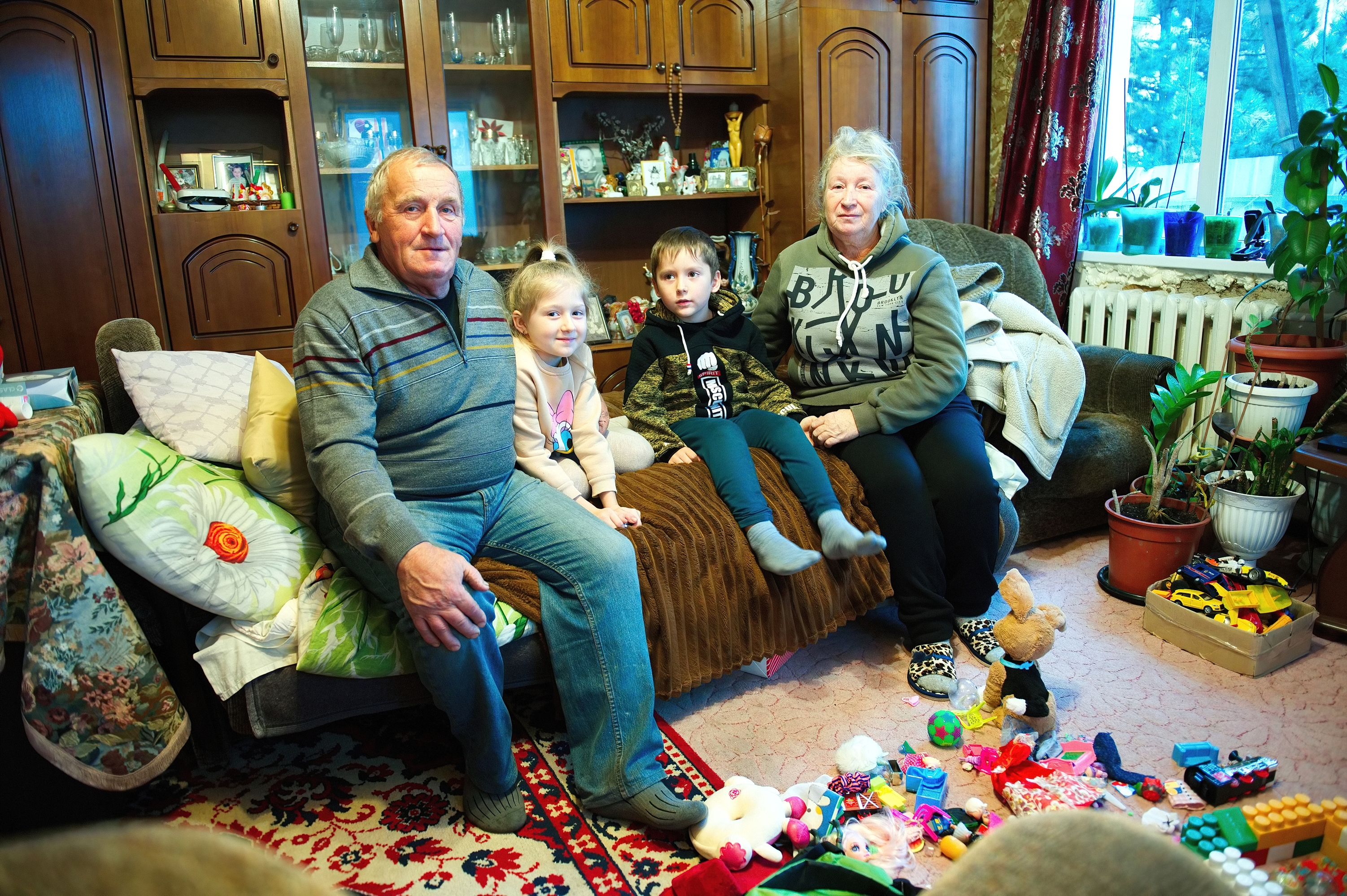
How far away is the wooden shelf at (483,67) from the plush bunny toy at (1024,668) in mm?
2403

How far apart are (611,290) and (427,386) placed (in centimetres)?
209

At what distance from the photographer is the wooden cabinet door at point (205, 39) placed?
273cm

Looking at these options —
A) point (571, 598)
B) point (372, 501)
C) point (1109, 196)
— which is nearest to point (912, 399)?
point (571, 598)

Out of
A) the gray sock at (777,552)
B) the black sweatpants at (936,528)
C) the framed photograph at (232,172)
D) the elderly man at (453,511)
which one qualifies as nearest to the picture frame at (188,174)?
the framed photograph at (232,172)

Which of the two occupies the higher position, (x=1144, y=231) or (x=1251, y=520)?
(x=1144, y=231)

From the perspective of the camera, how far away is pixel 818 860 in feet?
4.09

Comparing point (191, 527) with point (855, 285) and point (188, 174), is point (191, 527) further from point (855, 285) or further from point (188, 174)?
point (188, 174)

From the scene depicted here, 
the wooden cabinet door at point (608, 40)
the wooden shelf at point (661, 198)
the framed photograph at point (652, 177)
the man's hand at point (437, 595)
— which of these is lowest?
the man's hand at point (437, 595)

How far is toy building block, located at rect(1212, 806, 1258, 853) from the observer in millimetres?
1439

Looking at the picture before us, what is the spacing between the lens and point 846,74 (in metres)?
3.40

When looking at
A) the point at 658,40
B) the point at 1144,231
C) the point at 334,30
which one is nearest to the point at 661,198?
the point at 658,40

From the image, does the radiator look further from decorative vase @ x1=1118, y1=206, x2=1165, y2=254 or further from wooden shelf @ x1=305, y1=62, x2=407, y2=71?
wooden shelf @ x1=305, y1=62, x2=407, y2=71

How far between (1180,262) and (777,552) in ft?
6.81

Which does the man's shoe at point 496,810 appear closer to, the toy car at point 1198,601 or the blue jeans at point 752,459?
the blue jeans at point 752,459
